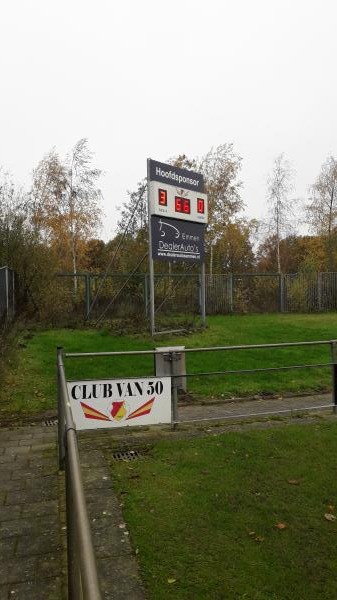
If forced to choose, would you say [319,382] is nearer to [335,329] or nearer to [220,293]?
[335,329]

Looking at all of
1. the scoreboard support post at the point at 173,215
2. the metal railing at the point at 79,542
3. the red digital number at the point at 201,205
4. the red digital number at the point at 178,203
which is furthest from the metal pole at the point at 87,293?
the metal railing at the point at 79,542

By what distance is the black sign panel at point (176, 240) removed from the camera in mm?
13508

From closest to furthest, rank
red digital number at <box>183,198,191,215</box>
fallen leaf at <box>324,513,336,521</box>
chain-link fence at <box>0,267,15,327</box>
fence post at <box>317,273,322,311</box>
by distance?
fallen leaf at <box>324,513,336,521</box> < chain-link fence at <box>0,267,15,327</box> < red digital number at <box>183,198,191,215</box> < fence post at <box>317,273,322,311</box>

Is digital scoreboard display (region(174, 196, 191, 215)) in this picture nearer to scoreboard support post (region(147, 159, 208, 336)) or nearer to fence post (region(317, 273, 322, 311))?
scoreboard support post (region(147, 159, 208, 336))

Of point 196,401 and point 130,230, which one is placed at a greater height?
point 130,230

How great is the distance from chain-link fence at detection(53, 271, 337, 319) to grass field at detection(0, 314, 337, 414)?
15.8 ft

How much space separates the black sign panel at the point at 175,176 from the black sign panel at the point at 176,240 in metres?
1.03

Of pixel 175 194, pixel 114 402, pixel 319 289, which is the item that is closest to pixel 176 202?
pixel 175 194

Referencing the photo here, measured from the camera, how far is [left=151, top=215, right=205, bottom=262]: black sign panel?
44.3 feet

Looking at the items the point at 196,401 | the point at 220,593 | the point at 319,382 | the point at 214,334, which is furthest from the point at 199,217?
the point at 220,593

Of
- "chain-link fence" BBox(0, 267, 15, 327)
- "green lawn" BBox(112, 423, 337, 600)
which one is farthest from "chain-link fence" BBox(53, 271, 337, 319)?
"green lawn" BBox(112, 423, 337, 600)

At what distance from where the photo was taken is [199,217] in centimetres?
1485

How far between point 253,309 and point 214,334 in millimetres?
10541

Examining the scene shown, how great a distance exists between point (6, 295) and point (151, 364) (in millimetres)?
7131
